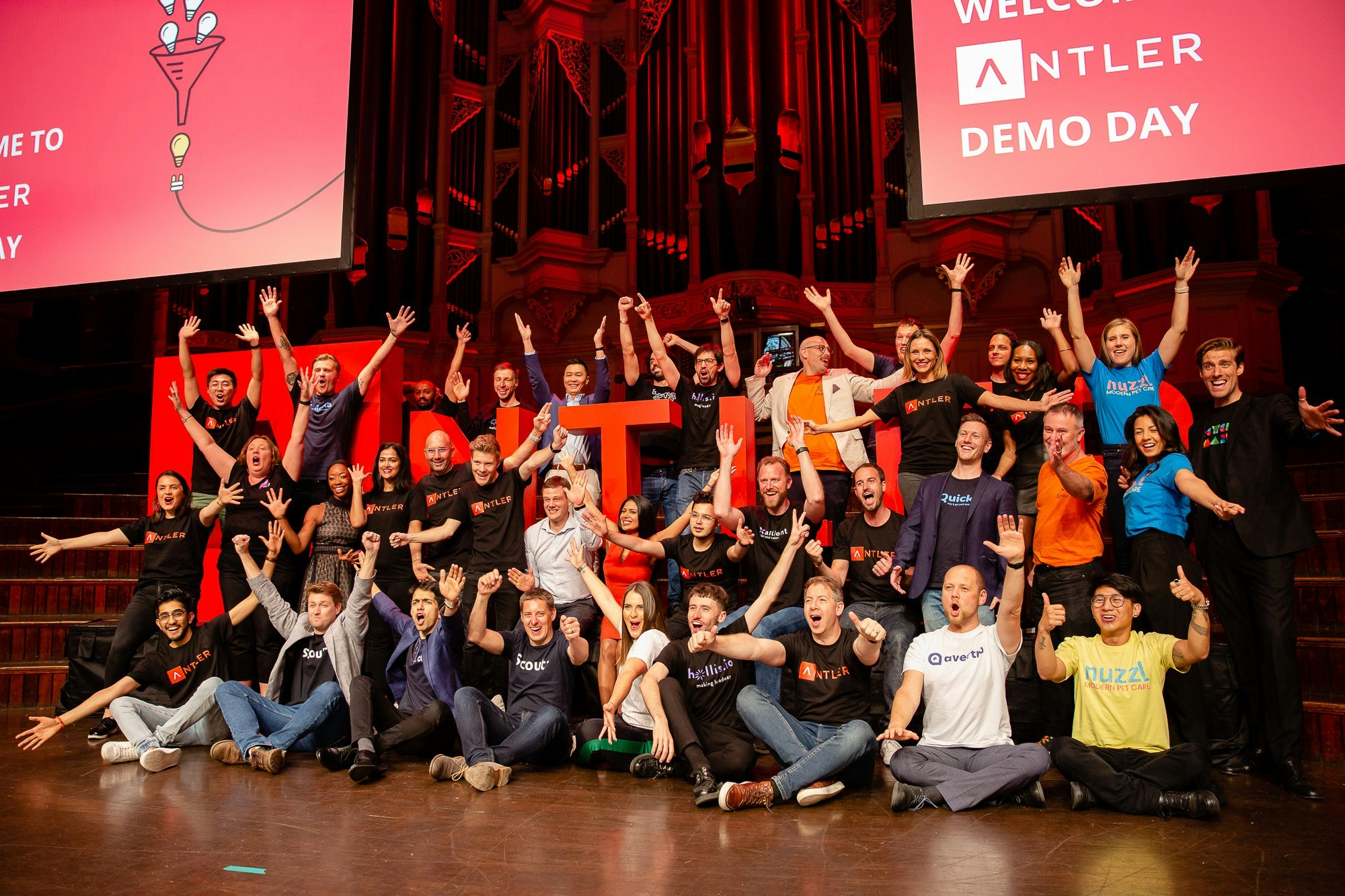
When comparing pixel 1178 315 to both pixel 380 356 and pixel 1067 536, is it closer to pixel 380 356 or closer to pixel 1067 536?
pixel 1067 536

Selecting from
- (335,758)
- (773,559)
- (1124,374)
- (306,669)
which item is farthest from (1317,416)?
(306,669)

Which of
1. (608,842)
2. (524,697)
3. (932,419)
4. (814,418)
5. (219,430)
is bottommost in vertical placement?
(608,842)

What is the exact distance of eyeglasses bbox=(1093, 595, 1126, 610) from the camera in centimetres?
415

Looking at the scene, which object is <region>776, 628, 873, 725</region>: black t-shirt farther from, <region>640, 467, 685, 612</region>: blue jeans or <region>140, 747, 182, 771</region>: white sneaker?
<region>140, 747, 182, 771</region>: white sneaker

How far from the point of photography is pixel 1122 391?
17.0 feet

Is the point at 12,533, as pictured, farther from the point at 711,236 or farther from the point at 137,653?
the point at 711,236

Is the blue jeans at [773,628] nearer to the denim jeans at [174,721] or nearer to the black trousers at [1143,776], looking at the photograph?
the black trousers at [1143,776]

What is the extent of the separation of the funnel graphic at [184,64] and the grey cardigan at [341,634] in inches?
132

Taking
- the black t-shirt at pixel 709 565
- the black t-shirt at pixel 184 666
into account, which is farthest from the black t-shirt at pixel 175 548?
the black t-shirt at pixel 709 565

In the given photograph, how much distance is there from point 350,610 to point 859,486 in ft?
9.13

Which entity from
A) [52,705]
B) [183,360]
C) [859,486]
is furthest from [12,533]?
[859,486]

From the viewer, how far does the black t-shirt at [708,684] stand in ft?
15.4

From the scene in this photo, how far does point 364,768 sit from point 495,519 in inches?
67.9

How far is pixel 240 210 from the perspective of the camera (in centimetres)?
623
